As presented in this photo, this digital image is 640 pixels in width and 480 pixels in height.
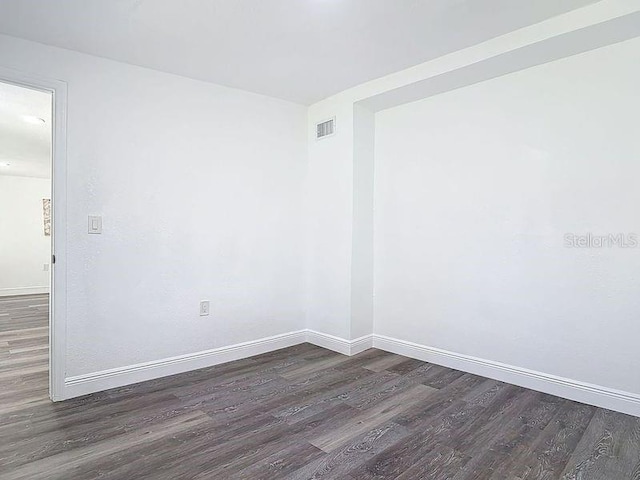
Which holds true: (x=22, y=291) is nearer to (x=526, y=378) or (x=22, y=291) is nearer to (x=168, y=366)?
(x=168, y=366)

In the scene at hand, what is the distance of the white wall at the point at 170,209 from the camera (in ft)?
9.14

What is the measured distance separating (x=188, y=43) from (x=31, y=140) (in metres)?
3.83

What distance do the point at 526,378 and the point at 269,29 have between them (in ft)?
10.0

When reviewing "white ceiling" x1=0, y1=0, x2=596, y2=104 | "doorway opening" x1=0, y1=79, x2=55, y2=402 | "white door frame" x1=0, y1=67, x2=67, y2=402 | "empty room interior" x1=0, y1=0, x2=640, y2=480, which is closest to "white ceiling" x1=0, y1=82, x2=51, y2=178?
"doorway opening" x1=0, y1=79, x2=55, y2=402

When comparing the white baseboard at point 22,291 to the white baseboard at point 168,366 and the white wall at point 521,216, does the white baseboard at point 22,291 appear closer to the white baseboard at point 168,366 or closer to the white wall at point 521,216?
the white baseboard at point 168,366

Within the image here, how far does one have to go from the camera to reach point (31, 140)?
16.9 feet

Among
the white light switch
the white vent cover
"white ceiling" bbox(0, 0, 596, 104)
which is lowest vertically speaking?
the white light switch

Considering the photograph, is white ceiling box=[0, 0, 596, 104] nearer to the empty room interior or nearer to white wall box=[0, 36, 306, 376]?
the empty room interior

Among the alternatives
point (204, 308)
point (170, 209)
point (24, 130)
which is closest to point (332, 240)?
point (204, 308)

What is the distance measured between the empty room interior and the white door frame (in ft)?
0.05

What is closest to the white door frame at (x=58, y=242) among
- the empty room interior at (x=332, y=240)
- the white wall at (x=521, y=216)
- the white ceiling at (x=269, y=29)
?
the empty room interior at (x=332, y=240)

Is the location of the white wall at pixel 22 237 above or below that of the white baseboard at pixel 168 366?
above

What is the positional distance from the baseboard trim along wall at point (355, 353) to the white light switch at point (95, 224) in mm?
1048

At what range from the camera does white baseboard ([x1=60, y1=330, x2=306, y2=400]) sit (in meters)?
2.79
